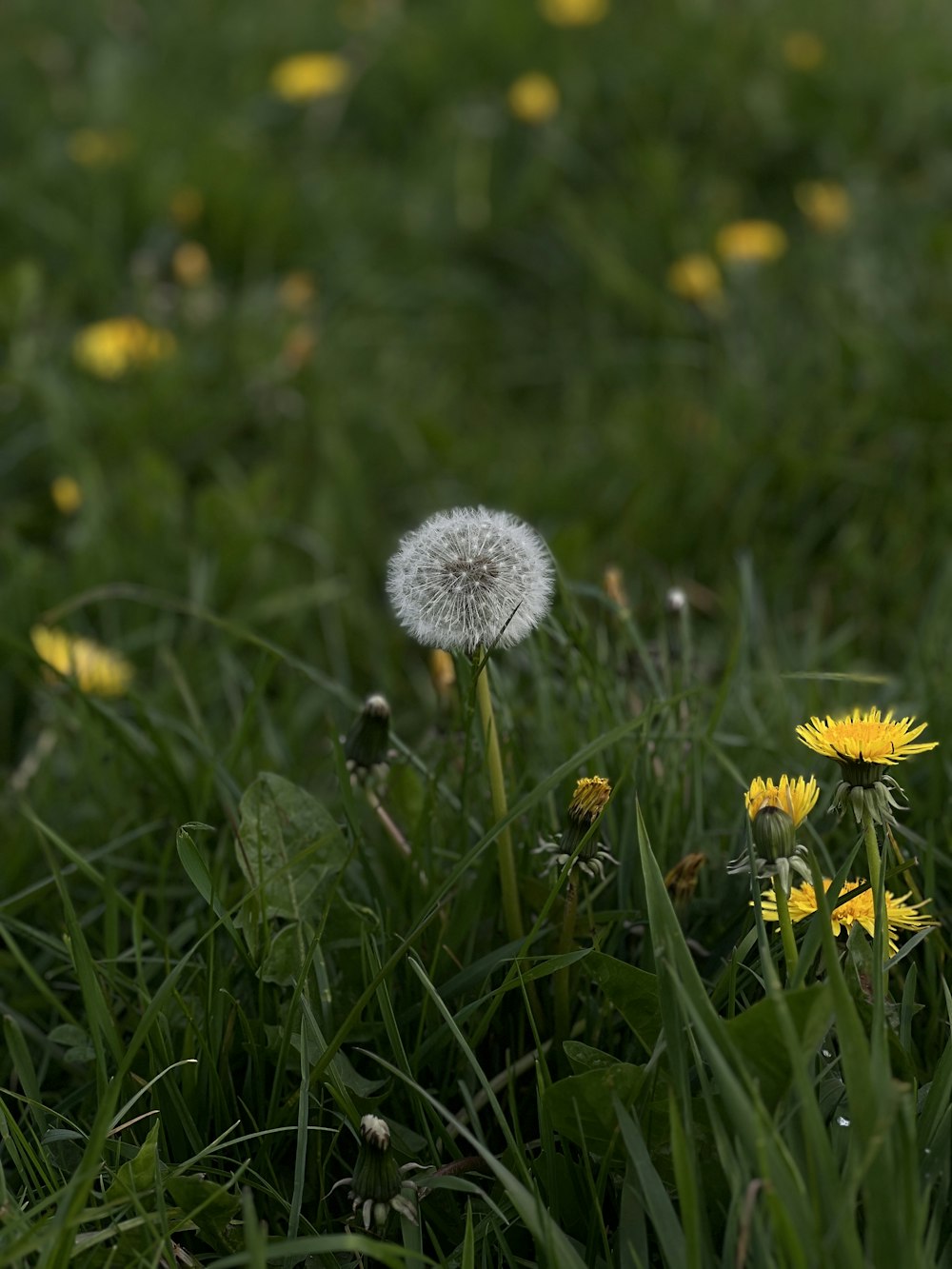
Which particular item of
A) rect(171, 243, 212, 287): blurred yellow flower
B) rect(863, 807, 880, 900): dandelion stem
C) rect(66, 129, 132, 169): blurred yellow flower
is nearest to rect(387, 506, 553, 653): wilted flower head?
rect(863, 807, 880, 900): dandelion stem

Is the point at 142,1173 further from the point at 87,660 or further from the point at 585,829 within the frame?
the point at 87,660

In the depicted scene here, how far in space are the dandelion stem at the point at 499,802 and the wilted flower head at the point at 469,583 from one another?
0.04 metres

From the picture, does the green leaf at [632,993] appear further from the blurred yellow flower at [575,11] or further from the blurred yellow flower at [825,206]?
the blurred yellow flower at [575,11]

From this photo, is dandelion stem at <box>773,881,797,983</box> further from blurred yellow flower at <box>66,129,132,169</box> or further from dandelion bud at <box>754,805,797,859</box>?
blurred yellow flower at <box>66,129,132,169</box>

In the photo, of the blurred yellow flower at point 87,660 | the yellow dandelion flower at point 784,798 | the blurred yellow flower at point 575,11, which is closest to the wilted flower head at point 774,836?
the yellow dandelion flower at point 784,798

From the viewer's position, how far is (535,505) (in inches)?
107

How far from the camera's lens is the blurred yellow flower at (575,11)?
3.91 meters

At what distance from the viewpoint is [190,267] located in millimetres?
3174

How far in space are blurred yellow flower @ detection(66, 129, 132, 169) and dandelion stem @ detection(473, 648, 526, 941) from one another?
2.59m

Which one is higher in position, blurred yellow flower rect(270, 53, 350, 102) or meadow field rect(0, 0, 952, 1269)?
blurred yellow flower rect(270, 53, 350, 102)

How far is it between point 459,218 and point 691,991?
9.54ft

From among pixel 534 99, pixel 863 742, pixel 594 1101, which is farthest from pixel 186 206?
pixel 594 1101

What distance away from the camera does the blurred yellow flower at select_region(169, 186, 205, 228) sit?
333 centimetres

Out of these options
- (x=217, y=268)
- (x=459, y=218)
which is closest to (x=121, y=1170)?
(x=217, y=268)
